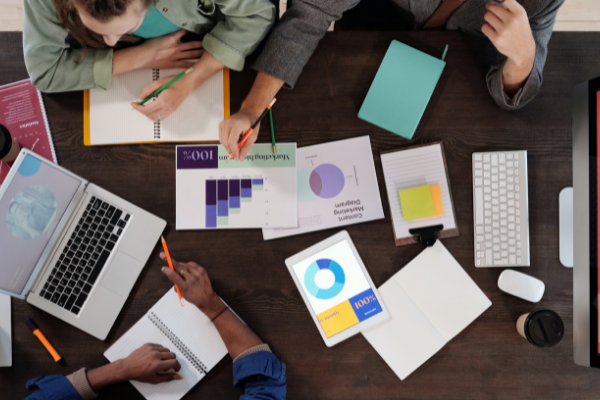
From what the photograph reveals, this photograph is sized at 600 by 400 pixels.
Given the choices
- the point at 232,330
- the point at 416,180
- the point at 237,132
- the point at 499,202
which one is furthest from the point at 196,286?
the point at 499,202

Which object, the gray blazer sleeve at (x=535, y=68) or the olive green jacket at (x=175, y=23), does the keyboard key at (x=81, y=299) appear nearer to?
the olive green jacket at (x=175, y=23)

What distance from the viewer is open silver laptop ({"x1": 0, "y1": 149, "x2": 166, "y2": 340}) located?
0.99 m

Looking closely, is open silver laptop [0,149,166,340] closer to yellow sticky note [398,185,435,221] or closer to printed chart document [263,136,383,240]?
printed chart document [263,136,383,240]

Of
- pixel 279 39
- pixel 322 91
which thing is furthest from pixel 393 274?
pixel 279 39

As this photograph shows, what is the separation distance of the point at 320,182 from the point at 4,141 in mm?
788

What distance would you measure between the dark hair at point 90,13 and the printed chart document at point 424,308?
85 cm

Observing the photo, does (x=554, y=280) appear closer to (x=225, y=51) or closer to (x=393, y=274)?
(x=393, y=274)

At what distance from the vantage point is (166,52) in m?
1.05

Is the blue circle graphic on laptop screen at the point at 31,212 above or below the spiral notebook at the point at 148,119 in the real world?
below

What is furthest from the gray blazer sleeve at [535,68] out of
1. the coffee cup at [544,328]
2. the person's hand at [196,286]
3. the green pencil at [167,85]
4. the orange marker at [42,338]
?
the orange marker at [42,338]

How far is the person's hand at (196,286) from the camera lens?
1011 millimetres

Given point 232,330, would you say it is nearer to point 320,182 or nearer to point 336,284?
point 336,284

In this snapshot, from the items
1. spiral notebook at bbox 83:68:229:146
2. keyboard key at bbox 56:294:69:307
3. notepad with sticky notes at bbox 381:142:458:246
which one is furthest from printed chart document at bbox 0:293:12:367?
notepad with sticky notes at bbox 381:142:458:246

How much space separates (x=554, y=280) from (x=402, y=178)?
1.53 ft
